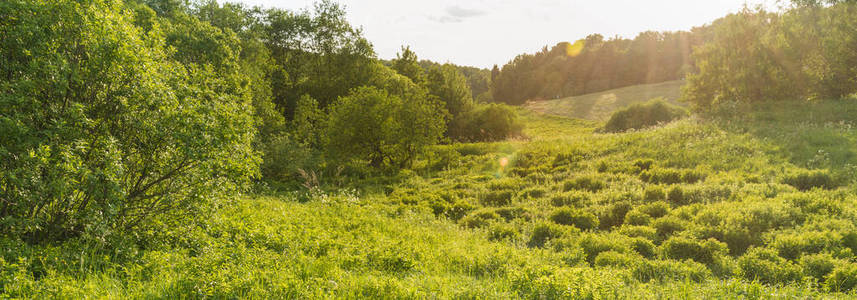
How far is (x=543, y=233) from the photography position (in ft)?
38.3

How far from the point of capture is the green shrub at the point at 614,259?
911cm

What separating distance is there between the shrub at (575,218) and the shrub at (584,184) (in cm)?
334

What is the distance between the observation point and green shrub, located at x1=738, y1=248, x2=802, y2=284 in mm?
7859

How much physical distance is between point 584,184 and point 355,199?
9.28 meters

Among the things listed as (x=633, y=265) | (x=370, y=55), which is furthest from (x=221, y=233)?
(x=370, y=55)

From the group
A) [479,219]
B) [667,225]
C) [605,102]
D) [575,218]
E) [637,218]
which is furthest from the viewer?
[605,102]

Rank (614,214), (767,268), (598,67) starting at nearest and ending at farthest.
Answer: (767,268) < (614,214) < (598,67)

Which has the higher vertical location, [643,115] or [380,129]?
[380,129]

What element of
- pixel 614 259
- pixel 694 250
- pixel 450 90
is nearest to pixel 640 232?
pixel 694 250

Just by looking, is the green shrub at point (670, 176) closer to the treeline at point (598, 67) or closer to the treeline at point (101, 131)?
the treeline at point (101, 131)

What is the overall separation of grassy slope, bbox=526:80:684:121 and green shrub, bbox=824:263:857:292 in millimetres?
59423

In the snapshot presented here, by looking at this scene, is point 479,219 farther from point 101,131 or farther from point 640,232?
point 101,131

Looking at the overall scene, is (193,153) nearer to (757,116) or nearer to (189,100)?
(189,100)

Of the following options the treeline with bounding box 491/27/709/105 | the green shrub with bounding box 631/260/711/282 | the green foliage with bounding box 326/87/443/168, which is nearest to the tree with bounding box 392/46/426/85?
the green foliage with bounding box 326/87/443/168
